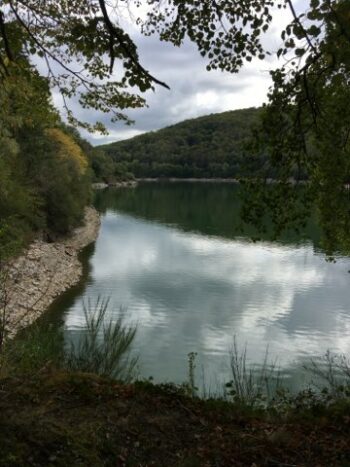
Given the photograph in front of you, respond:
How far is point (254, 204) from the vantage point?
5.42m

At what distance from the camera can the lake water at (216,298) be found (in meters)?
17.3

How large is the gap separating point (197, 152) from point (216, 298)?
157629 mm

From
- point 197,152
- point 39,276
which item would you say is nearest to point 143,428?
point 39,276

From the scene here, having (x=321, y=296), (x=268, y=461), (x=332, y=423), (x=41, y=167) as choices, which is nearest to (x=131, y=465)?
(x=268, y=461)

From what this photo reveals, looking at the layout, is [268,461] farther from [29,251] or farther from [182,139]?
[182,139]

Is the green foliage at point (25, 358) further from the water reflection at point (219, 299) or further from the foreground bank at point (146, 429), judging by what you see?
the water reflection at point (219, 299)

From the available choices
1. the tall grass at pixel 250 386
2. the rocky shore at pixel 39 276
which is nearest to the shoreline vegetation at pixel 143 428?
the tall grass at pixel 250 386

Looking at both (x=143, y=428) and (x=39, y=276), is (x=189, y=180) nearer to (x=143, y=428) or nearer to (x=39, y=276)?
(x=39, y=276)


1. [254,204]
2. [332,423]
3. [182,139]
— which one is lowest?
[332,423]

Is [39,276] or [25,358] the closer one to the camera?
[25,358]

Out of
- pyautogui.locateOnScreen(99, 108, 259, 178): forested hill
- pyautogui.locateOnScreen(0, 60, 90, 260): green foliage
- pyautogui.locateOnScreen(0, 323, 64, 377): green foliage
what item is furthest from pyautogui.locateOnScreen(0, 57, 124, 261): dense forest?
pyautogui.locateOnScreen(99, 108, 259, 178): forested hill

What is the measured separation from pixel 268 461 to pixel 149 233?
142 ft

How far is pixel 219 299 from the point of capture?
24.4 m

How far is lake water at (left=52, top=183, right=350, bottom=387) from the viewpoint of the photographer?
56.7ft
